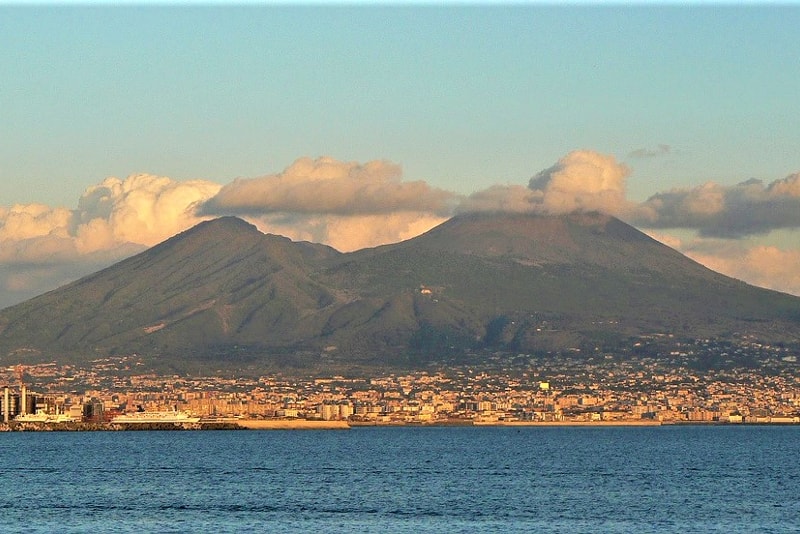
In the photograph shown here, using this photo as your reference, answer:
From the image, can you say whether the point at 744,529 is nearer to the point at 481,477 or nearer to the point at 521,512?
the point at 521,512

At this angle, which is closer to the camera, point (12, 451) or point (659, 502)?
point (659, 502)

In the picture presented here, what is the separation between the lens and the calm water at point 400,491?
81.5m

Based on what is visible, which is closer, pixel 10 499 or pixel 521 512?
pixel 521 512

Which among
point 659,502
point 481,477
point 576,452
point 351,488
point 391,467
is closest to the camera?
point 659,502

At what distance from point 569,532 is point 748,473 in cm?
5083

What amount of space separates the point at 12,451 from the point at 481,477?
75.0 metres

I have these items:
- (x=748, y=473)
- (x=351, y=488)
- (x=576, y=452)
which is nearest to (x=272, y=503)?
(x=351, y=488)

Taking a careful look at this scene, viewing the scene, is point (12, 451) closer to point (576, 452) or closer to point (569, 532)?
point (576, 452)

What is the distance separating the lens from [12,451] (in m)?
173

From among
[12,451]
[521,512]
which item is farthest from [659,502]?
[12,451]

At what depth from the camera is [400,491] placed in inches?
4016

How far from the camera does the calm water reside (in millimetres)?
81500

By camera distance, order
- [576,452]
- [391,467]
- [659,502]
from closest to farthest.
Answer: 1. [659,502]
2. [391,467]
3. [576,452]

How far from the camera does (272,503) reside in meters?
92.6
